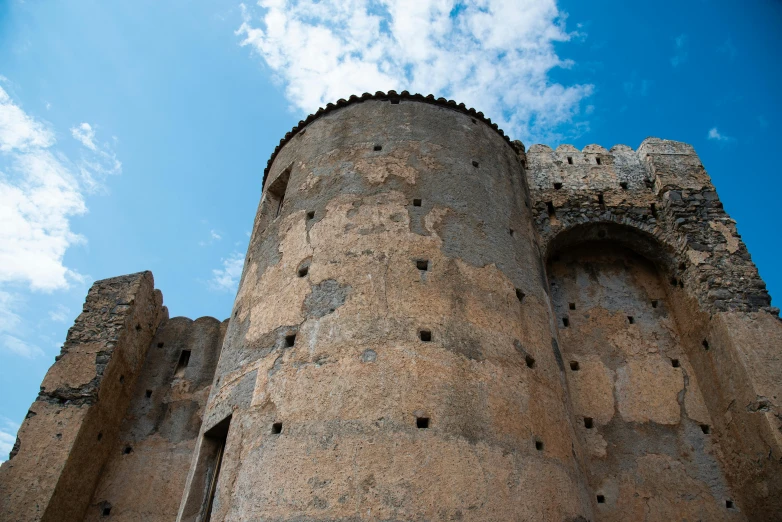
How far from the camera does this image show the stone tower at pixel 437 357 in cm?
565

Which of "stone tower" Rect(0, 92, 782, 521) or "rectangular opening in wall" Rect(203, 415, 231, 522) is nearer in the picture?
"stone tower" Rect(0, 92, 782, 521)

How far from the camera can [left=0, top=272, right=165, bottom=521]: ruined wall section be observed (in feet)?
26.8

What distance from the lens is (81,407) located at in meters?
9.02

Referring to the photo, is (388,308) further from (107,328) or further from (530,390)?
(107,328)

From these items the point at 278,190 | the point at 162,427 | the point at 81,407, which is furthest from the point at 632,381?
the point at 81,407

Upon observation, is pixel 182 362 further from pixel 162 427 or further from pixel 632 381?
pixel 632 381

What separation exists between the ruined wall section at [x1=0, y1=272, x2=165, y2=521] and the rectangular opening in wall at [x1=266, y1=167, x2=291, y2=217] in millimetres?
3284

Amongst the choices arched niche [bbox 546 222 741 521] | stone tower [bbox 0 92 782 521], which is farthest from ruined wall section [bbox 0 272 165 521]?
arched niche [bbox 546 222 741 521]

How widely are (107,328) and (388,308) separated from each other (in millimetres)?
6364

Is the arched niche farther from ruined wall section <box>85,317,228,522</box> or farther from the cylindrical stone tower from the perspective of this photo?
ruined wall section <box>85,317,228,522</box>

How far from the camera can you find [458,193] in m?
8.16

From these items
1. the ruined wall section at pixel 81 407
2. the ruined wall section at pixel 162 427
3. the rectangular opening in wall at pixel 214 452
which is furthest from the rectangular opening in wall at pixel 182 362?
the rectangular opening in wall at pixel 214 452

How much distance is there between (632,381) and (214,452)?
20.8ft

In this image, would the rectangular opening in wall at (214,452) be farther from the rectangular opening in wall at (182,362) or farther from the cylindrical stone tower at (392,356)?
the rectangular opening in wall at (182,362)
